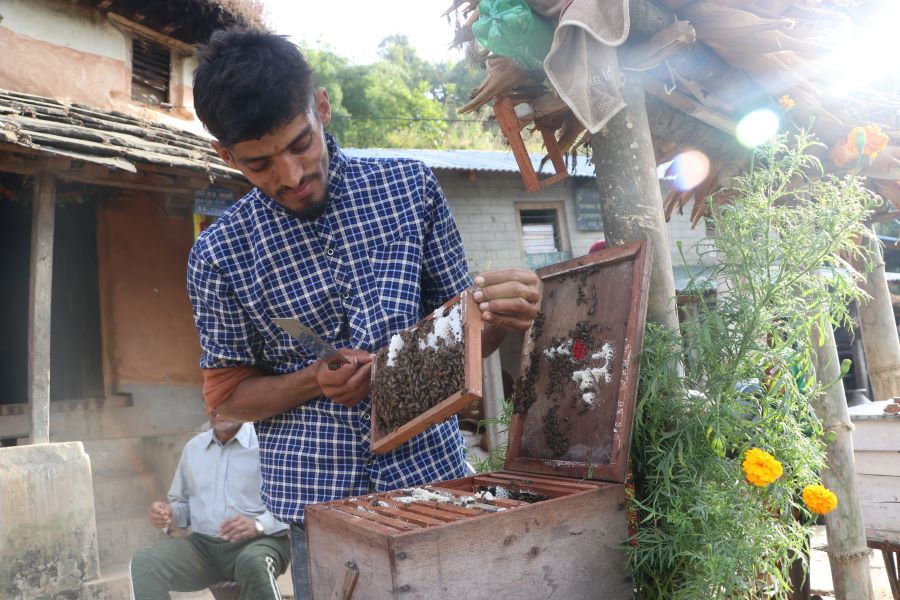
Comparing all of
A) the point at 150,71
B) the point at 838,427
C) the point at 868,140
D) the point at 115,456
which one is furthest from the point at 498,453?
the point at 150,71

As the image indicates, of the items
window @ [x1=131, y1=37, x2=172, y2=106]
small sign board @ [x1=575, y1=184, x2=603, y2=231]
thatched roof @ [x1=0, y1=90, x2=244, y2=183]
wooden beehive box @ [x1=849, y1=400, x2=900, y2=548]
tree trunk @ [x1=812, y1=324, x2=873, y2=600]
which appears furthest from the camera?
small sign board @ [x1=575, y1=184, x2=603, y2=231]

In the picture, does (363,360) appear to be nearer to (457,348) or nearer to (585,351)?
(457,348)

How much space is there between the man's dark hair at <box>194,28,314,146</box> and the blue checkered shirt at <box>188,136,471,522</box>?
12.0 inches

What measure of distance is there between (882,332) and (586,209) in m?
11.3

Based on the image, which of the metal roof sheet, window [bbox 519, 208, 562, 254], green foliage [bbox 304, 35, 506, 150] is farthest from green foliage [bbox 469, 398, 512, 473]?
green foliage [bbox 304, 35, 506, 150]

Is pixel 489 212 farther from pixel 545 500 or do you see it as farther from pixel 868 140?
pixel 545 500

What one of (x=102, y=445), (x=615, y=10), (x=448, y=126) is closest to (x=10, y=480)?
(x=102, y=445)

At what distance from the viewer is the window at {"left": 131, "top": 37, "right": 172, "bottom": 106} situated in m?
9.44

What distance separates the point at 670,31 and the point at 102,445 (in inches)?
301

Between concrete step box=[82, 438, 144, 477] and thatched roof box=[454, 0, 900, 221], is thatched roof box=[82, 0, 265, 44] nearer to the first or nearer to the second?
concrete step box=[82, 438, 144, 477]

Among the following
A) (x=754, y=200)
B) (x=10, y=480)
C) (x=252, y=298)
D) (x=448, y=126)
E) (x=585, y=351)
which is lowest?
(x=10, y=480)

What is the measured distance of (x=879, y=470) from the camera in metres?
3.99

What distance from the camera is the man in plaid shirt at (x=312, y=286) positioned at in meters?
2.23

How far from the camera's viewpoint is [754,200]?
98.2 inches
